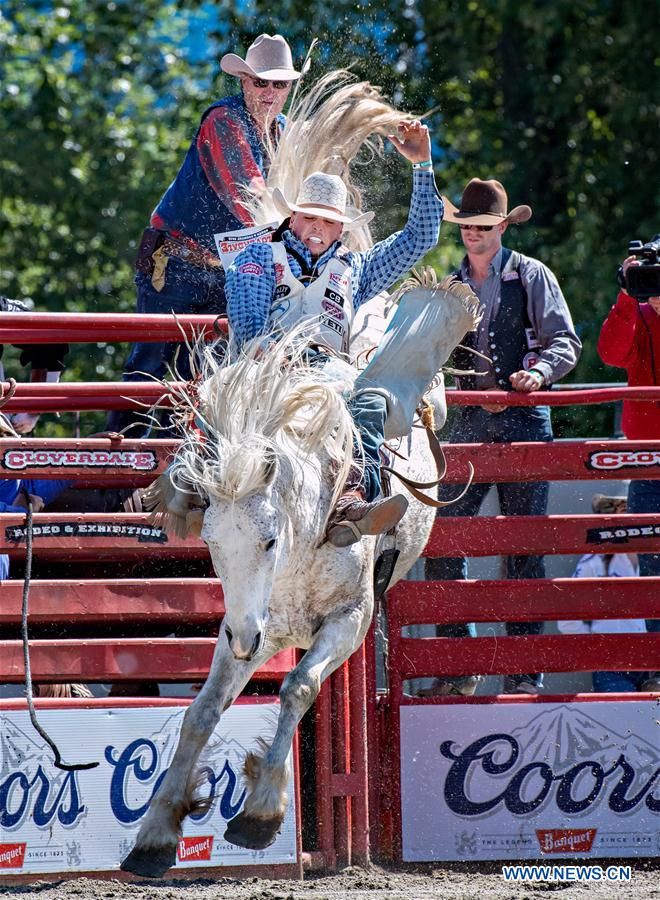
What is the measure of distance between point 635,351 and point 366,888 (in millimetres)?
2805

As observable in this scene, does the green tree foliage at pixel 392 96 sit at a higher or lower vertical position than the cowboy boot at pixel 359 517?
higher

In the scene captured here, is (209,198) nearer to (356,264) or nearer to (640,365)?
(356,264)

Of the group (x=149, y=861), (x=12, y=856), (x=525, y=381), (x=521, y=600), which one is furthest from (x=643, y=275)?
(x=12, y=856)

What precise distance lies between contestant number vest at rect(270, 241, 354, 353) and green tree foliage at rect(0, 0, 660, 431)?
19.5ft

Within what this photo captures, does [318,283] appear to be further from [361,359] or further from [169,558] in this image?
[169,558]

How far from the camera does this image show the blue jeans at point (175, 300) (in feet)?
21.5

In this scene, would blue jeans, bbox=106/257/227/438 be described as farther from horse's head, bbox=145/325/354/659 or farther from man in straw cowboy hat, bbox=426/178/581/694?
horse's head, bbox=145/325/354/659

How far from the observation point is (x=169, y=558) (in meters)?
5.86

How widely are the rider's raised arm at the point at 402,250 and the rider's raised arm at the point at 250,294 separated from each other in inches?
17.5

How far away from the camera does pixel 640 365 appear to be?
6500 mm

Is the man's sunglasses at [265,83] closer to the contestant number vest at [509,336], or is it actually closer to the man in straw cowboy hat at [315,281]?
the man in straw cowboy hat at [315,281]

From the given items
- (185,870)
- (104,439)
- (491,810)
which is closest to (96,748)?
(185,870)

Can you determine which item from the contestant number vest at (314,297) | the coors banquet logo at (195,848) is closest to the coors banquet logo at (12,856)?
the coors banquet logo at (195,848)

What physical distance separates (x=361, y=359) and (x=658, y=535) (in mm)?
1551
